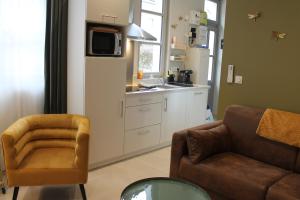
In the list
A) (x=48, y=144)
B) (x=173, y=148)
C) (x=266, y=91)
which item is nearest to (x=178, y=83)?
(x=266, y=91)

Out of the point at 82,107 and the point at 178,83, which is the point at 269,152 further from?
the point at 178,83

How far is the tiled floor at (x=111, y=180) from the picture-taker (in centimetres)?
272

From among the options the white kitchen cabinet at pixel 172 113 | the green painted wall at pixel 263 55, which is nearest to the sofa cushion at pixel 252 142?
the green painted wall at pixel 263 55

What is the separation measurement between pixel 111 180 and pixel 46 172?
910mm

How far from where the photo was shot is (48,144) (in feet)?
9.14

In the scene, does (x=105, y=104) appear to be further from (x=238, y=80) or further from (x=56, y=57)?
(x=238, y=80)

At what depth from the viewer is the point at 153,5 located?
460 cm

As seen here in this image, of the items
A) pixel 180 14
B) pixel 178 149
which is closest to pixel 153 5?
pixel 180 14

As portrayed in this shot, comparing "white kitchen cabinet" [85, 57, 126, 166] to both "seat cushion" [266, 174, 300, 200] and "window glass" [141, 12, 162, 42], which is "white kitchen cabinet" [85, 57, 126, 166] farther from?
"seat cushion" [266, 174, 300, 200]

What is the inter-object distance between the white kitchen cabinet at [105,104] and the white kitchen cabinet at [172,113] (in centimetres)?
82

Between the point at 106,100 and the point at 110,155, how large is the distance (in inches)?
27.0

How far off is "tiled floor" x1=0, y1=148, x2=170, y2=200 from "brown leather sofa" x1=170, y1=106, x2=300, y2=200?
0.66 metres

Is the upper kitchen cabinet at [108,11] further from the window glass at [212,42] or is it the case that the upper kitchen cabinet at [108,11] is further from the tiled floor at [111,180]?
the window glass at [212,42]

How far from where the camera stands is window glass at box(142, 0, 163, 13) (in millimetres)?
4452
